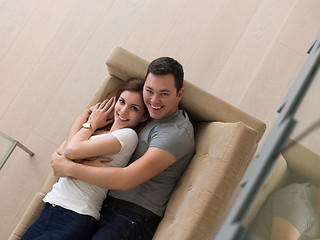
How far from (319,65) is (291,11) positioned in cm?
173

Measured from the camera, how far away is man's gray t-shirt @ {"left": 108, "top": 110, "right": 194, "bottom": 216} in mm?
1621

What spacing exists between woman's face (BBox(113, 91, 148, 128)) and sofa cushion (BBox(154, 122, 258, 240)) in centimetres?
37

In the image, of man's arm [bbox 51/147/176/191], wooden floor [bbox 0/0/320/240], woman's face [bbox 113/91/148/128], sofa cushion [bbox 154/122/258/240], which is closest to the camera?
sofa cushion [bbox 154/122/258/240]

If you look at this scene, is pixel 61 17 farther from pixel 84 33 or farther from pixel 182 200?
pixel 182 200

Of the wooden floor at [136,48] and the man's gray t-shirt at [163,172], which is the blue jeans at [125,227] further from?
the wooden floor at [136,48]

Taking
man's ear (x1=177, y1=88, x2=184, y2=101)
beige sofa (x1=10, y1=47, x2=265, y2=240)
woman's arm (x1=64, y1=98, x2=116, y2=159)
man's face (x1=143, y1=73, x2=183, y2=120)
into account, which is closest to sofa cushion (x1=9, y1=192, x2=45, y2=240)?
beige sofa (x1=10, y1=47, x2=265, y2=240)

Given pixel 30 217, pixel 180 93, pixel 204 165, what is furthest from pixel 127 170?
pixel 30 217

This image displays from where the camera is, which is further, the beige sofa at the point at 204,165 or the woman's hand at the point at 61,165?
the woman's hand at the point at 61,165

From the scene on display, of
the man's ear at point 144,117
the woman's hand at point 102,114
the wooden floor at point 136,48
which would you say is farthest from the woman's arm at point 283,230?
the wooden floor at point 136,48

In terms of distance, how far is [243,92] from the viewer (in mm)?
2465

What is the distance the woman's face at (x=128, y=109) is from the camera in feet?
5.73

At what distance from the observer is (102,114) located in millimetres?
1857

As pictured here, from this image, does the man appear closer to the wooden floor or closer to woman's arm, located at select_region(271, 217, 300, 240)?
woman's arm, located at select_region(271, 217, 300, 240)

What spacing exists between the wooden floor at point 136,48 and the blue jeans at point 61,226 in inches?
28.4
